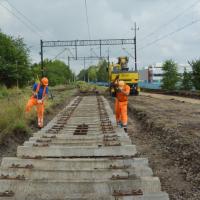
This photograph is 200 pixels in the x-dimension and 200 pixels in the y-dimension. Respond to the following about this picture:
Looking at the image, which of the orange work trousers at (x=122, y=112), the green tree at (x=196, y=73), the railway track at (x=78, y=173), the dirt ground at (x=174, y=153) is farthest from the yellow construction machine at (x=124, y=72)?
the railway track at (x=78, y=173)

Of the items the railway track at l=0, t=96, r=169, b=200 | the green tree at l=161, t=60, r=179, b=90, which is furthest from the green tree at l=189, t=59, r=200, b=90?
the railway track at l=0, t=96, r=169, b=200

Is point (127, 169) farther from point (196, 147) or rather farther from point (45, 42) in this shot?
point (45, 42)

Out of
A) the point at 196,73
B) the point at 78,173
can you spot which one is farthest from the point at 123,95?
the point at 196,73

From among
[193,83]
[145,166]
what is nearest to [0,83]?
[193,83]

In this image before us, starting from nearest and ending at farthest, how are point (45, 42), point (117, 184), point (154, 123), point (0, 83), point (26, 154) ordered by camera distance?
point (117, 184) < point (26, 154) < point (154, 123) < point (0, 83) < point (45, 42)

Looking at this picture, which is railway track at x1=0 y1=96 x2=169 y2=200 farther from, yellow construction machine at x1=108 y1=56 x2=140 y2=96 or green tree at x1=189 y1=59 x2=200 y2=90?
green tree at x1=189 y1=59 x2=200 y2=90

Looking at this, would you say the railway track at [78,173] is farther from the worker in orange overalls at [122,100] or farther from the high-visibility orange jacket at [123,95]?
the high-visibility orange jacket at [123,95]

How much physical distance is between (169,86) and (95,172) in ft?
161

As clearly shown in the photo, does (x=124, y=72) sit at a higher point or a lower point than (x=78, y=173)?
higher

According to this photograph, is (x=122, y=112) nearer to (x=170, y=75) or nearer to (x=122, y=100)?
(x=122, y=100)

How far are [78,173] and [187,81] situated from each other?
140 ft

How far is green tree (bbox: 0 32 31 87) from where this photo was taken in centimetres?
→ 4500

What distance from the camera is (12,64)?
150 ft

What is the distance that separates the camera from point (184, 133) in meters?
11.5
